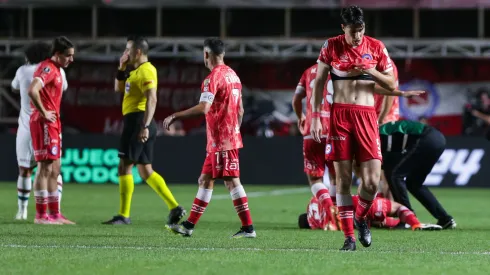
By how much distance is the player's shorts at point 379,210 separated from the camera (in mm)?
11945

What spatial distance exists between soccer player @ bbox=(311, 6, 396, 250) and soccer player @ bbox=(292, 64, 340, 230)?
2.37 meters

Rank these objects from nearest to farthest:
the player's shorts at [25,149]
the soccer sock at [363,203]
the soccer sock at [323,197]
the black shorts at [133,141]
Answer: the soccer sock at [363,203]
the soccer sock at [323,197]
the black shorts at [133,141]
the player's shorts at [25,149]

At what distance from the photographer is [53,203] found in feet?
40.2

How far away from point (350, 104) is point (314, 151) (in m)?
2.79

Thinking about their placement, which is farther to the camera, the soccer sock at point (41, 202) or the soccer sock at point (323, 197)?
the soccer sock at point (41, 202)

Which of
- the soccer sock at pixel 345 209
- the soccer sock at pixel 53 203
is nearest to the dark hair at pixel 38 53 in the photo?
the soccer sock at pixel 53 203

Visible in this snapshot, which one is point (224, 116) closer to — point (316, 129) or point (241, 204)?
point (241, 204)

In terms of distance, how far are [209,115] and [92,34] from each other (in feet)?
55.9

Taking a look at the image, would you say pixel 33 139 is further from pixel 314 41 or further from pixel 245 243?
pixel 314 41

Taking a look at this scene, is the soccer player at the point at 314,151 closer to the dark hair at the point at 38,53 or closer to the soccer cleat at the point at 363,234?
the soccer cleat at the point at 363,234

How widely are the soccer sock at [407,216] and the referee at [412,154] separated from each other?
9.9 inches

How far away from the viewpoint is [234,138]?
1040 centimetres

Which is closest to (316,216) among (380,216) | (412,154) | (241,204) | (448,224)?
(380,216)

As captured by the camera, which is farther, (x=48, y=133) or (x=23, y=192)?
(x=23, y=192)
